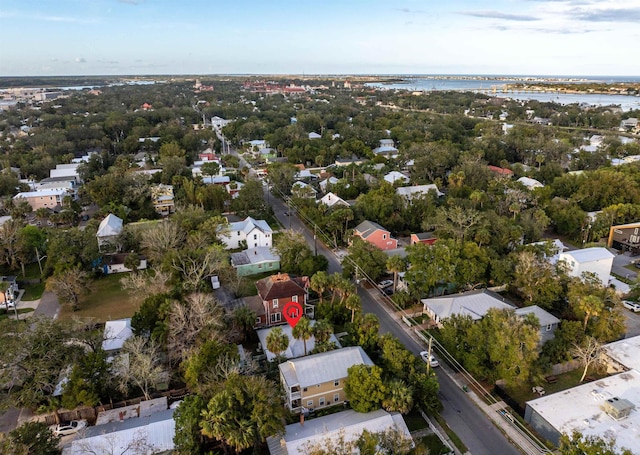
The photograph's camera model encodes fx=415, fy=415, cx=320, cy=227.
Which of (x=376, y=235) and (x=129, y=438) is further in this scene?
(x=376, y=235)

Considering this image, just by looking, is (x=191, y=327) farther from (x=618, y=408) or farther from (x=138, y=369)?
(x=618, y=408)

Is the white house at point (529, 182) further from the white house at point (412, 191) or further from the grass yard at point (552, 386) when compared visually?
the grass yard at point (552, 386)

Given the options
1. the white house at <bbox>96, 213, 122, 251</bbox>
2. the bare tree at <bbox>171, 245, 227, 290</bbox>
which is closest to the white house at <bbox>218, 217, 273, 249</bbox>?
the bare tree at <bbox>171, 245, 227, 290</bbox>

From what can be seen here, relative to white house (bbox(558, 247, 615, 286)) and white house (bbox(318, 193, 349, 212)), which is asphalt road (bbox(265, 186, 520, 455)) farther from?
white house (bbox(318, 193, 349, 212))

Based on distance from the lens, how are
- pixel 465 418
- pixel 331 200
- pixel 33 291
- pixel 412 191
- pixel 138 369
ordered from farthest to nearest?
1. pixel 412 191
2. pixel 331 200
3. pixel 33 291
4. pixel 465 418
5. pixel 138 369

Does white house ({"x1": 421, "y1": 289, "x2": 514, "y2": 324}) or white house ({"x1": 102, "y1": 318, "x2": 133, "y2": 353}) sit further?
white house ({"x1": 421, "y1": 289, "x2": 514, "y2": 324})

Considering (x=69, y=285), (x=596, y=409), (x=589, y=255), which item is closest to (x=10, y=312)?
(x=69, y=285)
